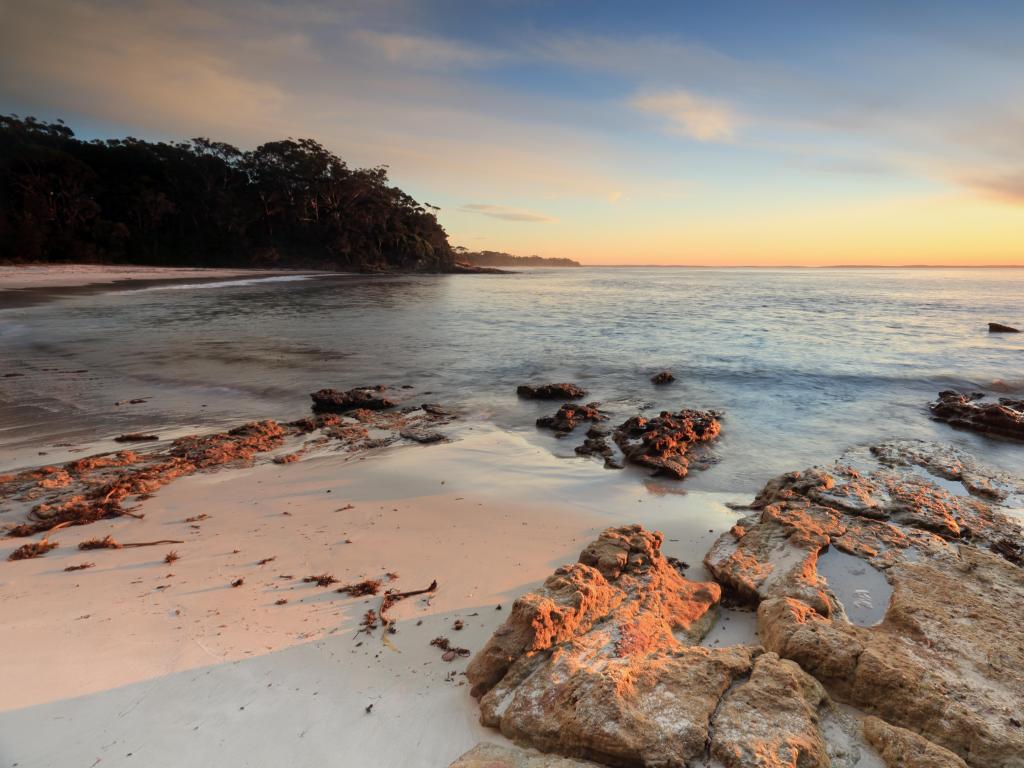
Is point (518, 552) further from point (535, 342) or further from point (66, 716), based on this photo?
point (535, 342)

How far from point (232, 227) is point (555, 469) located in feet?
227

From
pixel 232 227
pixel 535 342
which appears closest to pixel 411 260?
pixel 232 227

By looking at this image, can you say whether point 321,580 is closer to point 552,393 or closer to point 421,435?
point 421,435

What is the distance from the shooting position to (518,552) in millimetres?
3926

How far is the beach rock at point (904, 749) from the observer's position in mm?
1868

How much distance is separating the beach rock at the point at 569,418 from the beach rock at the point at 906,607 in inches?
134

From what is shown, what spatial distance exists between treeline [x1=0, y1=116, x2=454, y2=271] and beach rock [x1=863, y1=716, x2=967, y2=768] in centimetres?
5716

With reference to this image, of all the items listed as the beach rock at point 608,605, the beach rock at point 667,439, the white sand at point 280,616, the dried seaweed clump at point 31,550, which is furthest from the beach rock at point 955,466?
the dried seaweed clump at point 31,550

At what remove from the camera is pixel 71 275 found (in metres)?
36.2

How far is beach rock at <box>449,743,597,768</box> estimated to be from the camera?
1.98 meters

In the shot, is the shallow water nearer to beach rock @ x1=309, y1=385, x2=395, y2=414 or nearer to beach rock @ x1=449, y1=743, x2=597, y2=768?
beach rock @ x1=449, y1=743, x2=597, y2=768

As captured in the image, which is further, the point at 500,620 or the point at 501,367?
the point at 501,367

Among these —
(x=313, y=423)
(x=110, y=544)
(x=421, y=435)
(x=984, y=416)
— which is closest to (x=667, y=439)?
(x=421, y=435)

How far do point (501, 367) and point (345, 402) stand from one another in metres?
5.30
